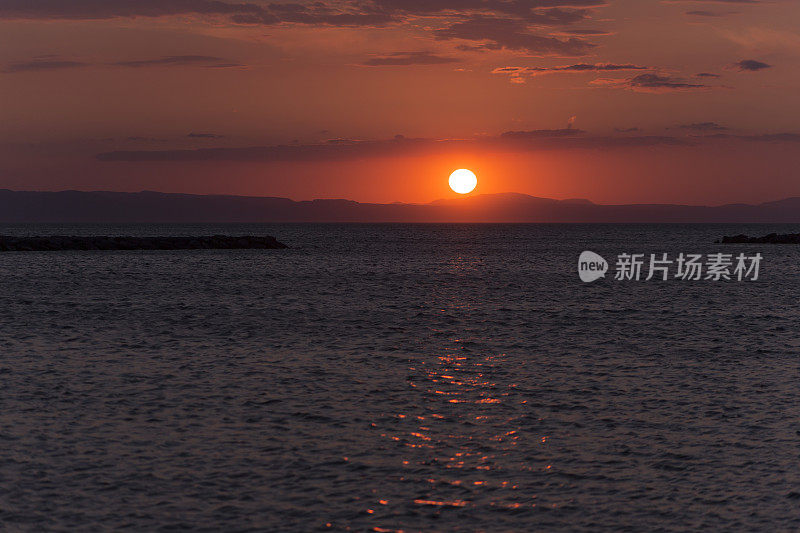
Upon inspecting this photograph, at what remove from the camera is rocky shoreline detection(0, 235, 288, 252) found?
12194cm

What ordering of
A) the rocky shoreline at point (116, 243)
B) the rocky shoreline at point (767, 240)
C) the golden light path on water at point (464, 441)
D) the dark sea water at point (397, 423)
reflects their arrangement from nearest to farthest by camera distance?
the dark sea water at point (397, 423) → the golden light path on water at point (464, 441) → the rocky shoreline at point (116, 243) → the rocky shoreline at point (767, 240)

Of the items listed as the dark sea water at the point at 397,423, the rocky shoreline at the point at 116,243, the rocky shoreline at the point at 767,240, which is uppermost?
the rocky shoreline at the point at 767,240

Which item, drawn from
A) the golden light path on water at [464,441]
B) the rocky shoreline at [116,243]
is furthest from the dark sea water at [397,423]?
the rocky shoreline at [116,243]

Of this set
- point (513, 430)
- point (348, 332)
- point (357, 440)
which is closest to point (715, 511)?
point (513, 430)

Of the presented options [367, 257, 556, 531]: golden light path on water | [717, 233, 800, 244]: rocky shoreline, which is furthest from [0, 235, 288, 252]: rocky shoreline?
[367, 257, 556, 531]: golden light path on water

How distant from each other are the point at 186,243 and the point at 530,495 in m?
124

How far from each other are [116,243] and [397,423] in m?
115

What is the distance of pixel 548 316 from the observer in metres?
40.5

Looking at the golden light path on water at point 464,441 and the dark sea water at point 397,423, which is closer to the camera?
the dark sea water at point 397,423

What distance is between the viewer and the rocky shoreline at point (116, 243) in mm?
121938

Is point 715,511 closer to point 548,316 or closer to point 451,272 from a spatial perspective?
point 548,316

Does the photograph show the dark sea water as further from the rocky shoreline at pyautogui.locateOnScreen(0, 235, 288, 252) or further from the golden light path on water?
the rocky shoreline at pyautogui.locateOnScreen(0, 235, 288, 252)

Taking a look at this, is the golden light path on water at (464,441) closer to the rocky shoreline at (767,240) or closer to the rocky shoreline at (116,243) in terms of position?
the rocky shoreline at (116,243)

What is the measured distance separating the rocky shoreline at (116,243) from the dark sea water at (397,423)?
88602mm
